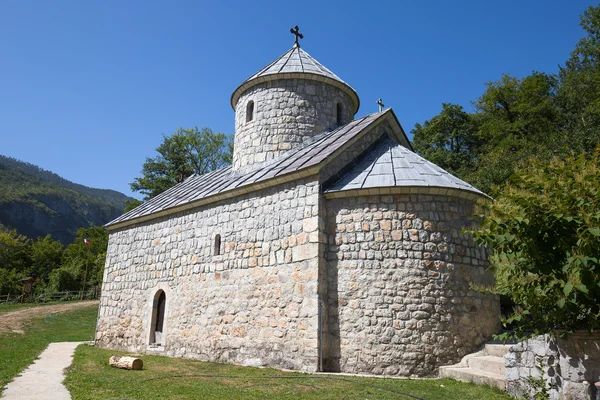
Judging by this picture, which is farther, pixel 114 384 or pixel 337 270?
pixel 337 270

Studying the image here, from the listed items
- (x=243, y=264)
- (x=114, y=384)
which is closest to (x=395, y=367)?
(x=243, y=264)

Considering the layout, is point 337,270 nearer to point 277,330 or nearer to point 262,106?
point 277,330

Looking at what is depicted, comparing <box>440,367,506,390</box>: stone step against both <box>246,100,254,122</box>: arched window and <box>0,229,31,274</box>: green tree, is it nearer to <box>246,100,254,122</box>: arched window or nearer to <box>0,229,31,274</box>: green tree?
<box>246,100,254,122</box>: arched window

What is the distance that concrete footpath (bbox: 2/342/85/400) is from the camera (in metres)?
6.08

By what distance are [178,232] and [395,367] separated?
737 cm

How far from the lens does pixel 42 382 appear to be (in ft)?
23.3

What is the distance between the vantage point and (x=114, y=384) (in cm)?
702

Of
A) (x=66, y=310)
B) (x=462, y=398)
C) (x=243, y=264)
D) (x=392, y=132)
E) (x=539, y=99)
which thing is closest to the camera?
(x=462, y=398)

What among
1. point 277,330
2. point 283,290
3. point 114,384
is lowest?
point 114,384

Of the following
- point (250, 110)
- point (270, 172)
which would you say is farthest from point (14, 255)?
point (270, 172)

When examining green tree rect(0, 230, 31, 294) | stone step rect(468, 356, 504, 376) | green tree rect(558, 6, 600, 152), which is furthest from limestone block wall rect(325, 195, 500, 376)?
green tree rect(0, 230, 31, 294)

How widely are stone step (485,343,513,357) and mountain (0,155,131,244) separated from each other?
270 feet

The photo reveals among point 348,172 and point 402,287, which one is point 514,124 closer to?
point 348,172

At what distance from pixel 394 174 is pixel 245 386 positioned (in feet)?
17.4
